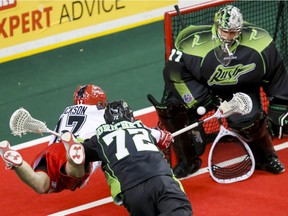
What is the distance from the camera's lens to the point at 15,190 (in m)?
8.24

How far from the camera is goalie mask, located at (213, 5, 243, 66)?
25.4 ft

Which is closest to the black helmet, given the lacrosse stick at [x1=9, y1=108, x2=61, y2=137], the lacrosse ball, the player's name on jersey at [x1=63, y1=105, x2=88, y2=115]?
the lacrosse stick at [x1=9, y1=108, x2=61, y2=137]

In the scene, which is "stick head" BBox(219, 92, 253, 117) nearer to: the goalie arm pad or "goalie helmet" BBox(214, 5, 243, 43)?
"goalie helmet" BBox(214, 5, 243, 43)

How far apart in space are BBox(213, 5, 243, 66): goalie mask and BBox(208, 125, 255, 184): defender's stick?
0.60 meters

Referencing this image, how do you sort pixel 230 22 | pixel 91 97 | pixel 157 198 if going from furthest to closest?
1. pixel 91 97
2. pixel 230 22
3. pixel 157 198

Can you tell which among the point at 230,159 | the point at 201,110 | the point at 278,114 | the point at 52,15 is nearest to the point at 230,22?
the point at 201,110

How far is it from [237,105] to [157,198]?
124 centimetres

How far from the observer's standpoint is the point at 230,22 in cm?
774

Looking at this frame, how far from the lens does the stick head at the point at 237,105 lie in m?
7.61

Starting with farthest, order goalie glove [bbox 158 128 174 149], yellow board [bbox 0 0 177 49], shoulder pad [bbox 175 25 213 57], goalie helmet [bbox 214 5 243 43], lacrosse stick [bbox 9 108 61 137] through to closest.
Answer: yellow board [bbox 0 0 177 49] < shoulder pad [bbox 175 25 213 57] < goalie helmet [bbox 214 5 243 43] < lacrosse stick [bbox 9 108 61 137] < goalie glove [bbox 158 128 174 149]

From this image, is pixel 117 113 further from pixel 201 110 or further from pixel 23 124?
pixel 201 110

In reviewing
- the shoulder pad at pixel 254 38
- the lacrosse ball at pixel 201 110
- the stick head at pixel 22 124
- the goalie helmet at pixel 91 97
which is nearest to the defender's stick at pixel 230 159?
the lacrosse ball at pixel 201 110

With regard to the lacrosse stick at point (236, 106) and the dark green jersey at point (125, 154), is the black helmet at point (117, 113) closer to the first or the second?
the dark green jersey at point (125, 154)

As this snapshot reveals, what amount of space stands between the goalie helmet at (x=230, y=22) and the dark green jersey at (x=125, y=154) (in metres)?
1.22
